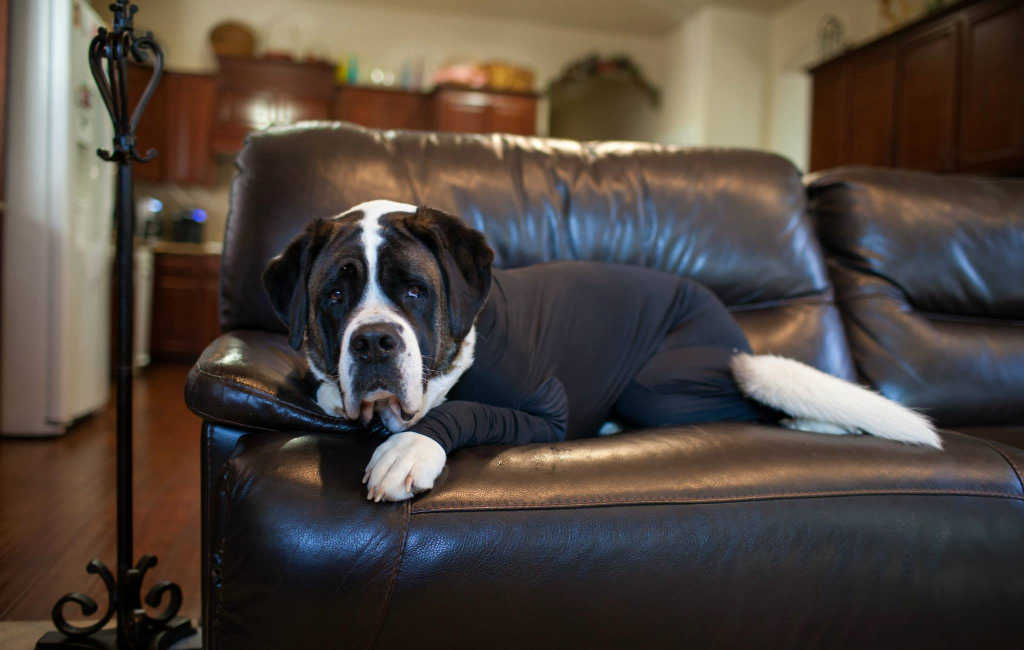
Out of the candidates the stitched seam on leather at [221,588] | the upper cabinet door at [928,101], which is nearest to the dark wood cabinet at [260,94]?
the upper cabinet door at [928,101]

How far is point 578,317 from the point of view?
5.45ft

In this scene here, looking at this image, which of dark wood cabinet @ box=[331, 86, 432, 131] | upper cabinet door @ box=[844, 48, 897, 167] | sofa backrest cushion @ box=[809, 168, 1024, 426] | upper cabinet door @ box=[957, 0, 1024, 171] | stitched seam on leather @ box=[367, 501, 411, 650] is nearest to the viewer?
stitched seam on leather @ box=[367, 501, 411, 650]

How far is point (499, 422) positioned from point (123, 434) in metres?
0.84

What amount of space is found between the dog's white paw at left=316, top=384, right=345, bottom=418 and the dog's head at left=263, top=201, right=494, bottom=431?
19mm

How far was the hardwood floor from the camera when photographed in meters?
1.84

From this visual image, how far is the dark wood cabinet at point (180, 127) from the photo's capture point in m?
7.05

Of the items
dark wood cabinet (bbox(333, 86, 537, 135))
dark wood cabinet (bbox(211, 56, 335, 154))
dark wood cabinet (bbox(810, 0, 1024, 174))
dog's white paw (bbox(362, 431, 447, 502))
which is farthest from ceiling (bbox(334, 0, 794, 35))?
dog's white paw (bbox(362, 431, 447, 502))

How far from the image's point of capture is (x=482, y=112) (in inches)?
307

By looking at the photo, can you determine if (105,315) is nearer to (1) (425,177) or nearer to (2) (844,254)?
(1) (425,177)

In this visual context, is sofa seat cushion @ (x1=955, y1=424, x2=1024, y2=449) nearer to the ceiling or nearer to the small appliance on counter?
the small appliance on counter

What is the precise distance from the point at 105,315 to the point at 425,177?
3305 millimetres

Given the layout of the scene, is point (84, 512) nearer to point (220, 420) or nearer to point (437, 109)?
point (220, 420)

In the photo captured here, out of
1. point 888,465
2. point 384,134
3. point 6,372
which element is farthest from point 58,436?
point 888,465

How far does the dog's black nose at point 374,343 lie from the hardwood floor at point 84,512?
3.27 ft
